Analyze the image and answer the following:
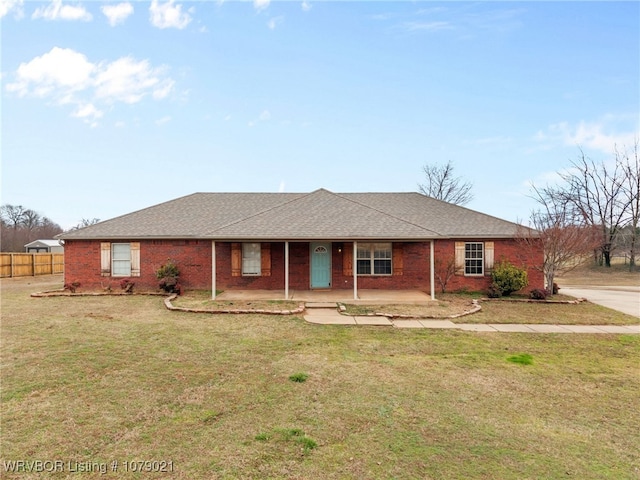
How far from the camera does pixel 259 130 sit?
22984 millimetres

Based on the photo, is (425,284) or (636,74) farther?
(636,74)

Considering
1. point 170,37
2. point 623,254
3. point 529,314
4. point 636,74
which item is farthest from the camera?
point 623,254

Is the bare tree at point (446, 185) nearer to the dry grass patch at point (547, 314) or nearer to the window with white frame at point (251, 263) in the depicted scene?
the dry grass patch at point (547, 314)

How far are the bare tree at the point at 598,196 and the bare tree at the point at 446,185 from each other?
892cm

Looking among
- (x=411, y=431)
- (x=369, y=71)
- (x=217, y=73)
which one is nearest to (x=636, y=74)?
(x=369, y=71)

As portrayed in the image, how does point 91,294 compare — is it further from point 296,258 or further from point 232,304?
point 296,258

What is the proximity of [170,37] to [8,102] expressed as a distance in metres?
6.77

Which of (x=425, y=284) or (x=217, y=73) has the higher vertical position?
(x=217, y=73)

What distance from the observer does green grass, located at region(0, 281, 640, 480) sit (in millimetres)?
3508

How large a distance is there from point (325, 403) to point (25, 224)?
8139 cm

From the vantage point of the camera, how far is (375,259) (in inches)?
610

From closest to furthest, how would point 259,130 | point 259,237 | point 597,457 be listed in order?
point 597,457 → point 259,237 → point 259,130

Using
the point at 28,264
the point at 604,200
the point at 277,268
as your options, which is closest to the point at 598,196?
the point at 604,200

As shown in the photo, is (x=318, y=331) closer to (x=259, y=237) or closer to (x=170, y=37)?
(x=259, y=237)
